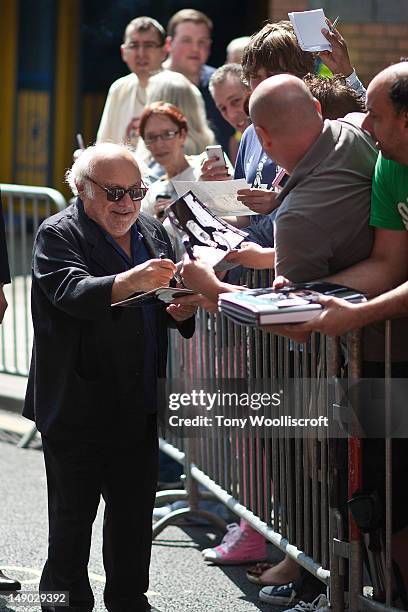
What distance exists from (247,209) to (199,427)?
56.1 inches

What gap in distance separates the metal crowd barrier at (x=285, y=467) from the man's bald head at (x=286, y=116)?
2.04 feet

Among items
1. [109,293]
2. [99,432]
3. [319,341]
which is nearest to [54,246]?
[109,293]

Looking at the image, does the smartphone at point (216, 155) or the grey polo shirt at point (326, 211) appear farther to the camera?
the smartphone at point (216, 155)

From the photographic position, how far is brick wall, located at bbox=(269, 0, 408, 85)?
472 inches

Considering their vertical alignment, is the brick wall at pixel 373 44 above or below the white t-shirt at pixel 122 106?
above

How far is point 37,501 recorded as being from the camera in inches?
261

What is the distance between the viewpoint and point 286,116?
3.78 metres

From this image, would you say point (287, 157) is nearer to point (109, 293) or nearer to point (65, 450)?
point (109, 293)

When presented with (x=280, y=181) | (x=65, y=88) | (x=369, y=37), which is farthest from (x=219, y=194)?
(x=65, y=88)

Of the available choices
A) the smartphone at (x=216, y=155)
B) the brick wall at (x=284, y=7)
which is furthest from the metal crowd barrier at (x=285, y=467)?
the brick wall at (x=284, y=7)

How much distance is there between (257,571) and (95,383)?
1529 mm

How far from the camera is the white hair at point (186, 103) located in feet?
23.9

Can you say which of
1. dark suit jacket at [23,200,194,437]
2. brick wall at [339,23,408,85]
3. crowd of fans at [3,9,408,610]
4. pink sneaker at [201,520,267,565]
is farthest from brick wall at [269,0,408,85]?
dark suit jacket at [23,200,194,437]

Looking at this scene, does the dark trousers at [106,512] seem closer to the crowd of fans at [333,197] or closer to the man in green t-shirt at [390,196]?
the crowd of fans at [333,197]
